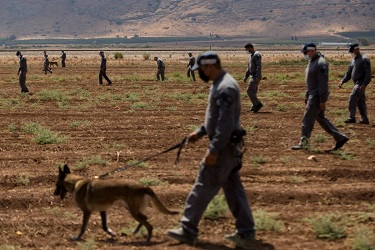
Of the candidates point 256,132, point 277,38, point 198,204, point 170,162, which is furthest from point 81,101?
point 277,38

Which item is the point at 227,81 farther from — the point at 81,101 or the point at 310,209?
the point at 81,101

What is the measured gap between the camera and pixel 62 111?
2138 centimetres

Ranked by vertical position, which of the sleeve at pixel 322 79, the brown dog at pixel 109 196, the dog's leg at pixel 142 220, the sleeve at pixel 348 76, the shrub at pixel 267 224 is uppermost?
the sleeve at pixel 322 79

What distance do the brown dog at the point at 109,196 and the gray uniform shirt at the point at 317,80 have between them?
535cm

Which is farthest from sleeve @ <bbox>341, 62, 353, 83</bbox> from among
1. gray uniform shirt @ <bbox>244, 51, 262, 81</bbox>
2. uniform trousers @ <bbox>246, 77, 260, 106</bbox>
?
uniform trousers @ <bbox>246, 77, 260, 106</bbox>

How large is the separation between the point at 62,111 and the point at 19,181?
34.5 ft

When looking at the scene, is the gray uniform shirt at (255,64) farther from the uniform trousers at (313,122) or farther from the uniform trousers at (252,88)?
the uniform trousers at (313,122)

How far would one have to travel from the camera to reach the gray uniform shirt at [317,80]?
12305mm

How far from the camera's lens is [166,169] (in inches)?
464

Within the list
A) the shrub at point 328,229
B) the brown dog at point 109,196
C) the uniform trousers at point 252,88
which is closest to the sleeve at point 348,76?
the uniform trousers at point 252,88

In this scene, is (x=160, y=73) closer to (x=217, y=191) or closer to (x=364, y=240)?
(x=217, y=191)

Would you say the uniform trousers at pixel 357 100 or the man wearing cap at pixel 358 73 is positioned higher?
the man wearing cap at pixel 358 73

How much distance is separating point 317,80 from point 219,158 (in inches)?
225

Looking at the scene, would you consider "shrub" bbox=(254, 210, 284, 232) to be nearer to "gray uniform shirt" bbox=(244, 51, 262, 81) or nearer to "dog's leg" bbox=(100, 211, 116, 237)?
"dog's leg" bbox=(100, 211, 116, 237)
